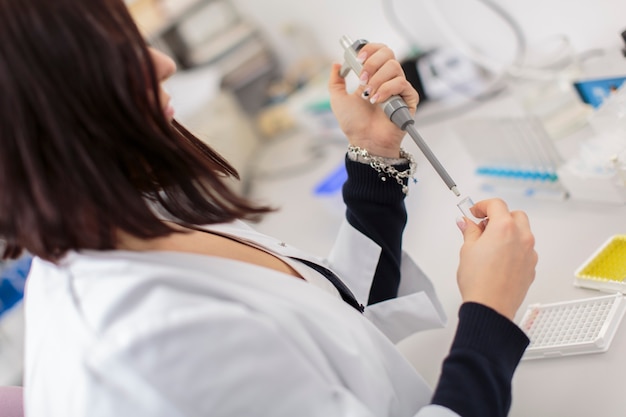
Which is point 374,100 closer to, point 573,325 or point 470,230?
point 470,230

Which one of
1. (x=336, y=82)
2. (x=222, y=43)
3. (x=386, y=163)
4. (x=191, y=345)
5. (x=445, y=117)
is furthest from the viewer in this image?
(x=222, y=43)

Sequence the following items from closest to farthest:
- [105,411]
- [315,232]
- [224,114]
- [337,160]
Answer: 1. [105,411]
2. [315,232]
3. [337,160]
4. [224,114]

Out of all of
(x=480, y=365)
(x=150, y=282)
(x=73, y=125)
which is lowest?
(x=480, y=365)

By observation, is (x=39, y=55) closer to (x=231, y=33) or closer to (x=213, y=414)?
(x=213, y=414)

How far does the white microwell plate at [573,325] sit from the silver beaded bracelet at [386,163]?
0.25 m

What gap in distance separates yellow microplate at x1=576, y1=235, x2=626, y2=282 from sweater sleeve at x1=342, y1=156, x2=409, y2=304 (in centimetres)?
26

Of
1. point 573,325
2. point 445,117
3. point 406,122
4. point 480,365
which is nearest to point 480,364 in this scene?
point 480,365

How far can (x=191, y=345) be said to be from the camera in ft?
1.58

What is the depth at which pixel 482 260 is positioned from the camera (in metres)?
0.60

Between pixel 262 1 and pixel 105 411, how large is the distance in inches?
79.9

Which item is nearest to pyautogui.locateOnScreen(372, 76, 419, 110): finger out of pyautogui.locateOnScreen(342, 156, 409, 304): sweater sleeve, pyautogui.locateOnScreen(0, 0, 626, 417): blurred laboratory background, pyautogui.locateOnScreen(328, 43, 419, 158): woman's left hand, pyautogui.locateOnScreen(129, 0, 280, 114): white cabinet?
pyautogui.locateOnScreen(328, 43, 419, 158): woman's left hand

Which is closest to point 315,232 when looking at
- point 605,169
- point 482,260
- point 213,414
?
point 605,169

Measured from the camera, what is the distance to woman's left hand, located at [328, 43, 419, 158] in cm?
79

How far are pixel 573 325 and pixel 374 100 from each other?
39cm
